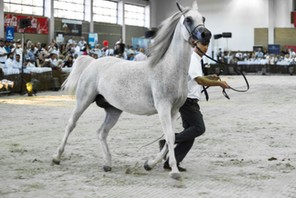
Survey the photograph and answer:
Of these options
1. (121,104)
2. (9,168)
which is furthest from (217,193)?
(9,168)

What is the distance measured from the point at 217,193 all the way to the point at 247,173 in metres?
1.24

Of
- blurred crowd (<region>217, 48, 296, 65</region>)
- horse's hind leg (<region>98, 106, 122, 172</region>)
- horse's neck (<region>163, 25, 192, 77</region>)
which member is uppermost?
blurred crowd (<region>217, 48, 296, 65</region>)

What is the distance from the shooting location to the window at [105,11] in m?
45.5

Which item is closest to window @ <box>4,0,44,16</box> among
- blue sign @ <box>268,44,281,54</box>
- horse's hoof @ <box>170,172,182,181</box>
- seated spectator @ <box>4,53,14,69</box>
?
seated spectator @ <box>4,53,14,69</box>

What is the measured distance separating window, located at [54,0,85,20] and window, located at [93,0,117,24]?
1993 millimetres

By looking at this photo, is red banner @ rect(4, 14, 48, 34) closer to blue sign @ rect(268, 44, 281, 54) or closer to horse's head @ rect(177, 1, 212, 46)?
blue sign @ rect(268, 44, 281, 54)

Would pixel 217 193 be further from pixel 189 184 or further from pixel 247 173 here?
pixel 247 173

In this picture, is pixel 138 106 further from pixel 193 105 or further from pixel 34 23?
pixel 34 23

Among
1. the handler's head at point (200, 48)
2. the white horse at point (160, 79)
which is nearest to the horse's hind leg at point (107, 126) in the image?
the white horse at point (160, 79)

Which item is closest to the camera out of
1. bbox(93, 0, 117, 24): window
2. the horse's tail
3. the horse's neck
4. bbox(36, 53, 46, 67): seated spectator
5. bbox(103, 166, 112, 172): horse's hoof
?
the horse's neck

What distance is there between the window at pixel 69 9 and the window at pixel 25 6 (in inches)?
72.3

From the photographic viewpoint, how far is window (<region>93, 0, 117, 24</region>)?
149 feet

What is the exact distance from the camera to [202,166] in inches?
289

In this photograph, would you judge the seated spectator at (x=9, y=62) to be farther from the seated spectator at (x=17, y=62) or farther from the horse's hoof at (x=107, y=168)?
the horse's hoof at (x=107, y=168)
